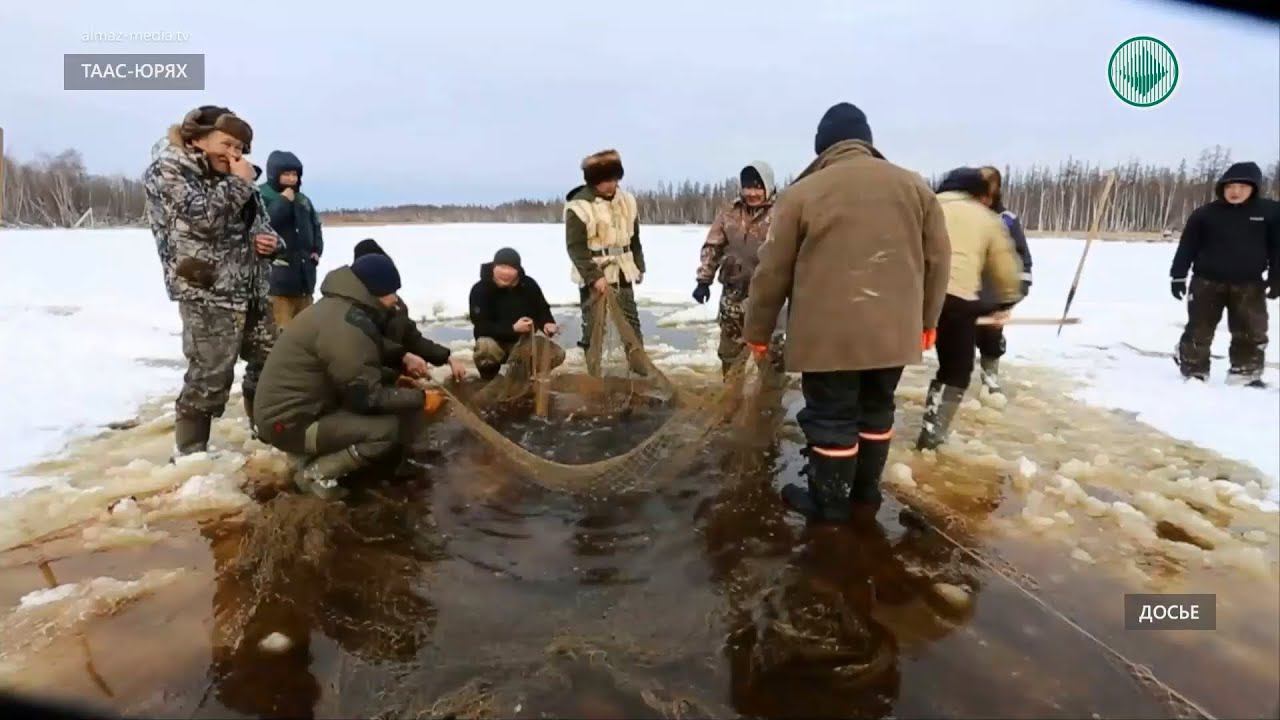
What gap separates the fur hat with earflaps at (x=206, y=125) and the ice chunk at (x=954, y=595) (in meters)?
3.97

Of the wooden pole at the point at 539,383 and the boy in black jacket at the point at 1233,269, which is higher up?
the boy in black jacket at the point at 1233,269

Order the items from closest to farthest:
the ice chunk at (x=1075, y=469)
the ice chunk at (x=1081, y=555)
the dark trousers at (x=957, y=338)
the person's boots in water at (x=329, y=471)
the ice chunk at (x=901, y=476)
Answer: the ice chunk at (x=1081, y=555)
the person's boots in water at (x=329, y=471)
the ice chunk at (x=901, y=476)
the ice chunk at (x=1075, y=469)
the dark trousers at (x=957, y=338)

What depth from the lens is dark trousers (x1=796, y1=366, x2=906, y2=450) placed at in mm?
2957

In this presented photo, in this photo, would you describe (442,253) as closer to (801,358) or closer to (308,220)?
(308,220)

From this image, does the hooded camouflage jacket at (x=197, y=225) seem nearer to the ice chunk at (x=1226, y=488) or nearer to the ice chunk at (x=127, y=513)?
the ice chunk at (x=127, y=513)

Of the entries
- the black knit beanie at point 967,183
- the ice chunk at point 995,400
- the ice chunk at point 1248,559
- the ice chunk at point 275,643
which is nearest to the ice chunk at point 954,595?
the ice chunk at point 1248,559

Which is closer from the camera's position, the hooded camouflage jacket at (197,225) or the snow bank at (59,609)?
the snow bank at (59,609)

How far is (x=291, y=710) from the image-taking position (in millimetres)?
1852

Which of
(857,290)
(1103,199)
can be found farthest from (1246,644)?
Answer: (1103,199)

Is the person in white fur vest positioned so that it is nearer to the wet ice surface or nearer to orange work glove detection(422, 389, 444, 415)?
orange work glove detection(422, 389, 444, 415)

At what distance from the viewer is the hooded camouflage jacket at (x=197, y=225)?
343cm

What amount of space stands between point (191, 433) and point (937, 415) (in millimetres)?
4417

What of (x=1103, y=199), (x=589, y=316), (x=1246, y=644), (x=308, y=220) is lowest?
(x=1246, y=644)

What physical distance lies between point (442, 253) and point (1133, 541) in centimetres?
2352
